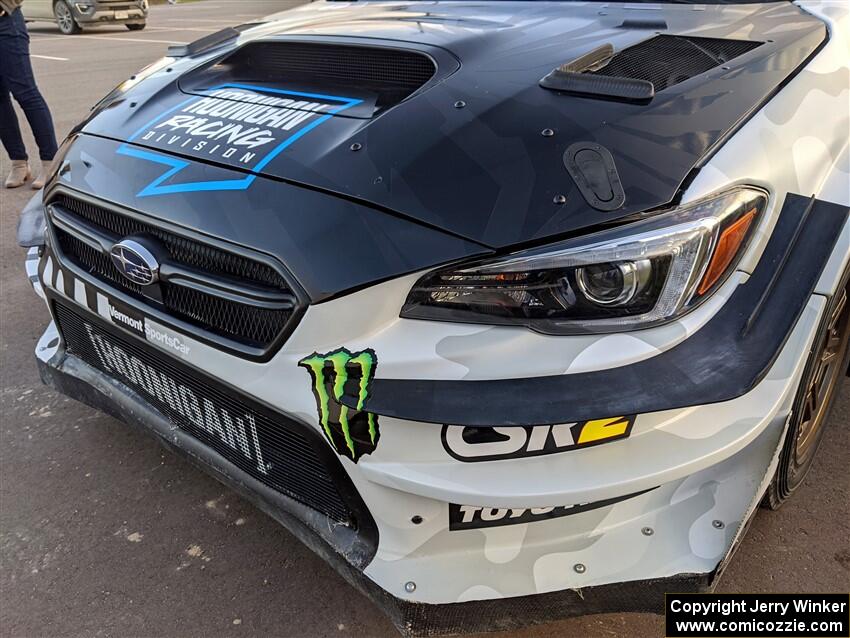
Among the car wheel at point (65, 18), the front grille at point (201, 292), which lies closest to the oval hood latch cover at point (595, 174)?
the front grille at point (201, 292)

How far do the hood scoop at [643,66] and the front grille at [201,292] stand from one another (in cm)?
82

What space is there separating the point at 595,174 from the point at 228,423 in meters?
1.04

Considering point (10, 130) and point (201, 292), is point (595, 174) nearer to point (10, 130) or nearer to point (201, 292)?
point (201, 292)

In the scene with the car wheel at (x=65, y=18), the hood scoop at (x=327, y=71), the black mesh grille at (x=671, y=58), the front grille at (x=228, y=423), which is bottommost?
the car wheel at (x=65, y=18)

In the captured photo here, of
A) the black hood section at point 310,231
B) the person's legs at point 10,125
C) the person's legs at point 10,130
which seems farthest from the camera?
the person's legs at point 10,130

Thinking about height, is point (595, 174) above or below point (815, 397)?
above

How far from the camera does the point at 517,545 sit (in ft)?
4.90

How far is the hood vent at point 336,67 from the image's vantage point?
195 cm

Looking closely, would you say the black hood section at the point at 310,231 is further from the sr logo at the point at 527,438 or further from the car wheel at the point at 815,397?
the car wheel at the point at 815,397

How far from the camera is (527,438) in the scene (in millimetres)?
1365

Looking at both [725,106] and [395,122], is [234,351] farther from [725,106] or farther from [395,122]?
[725,106]

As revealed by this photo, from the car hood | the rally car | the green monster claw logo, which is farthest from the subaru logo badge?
the green monster claw logo

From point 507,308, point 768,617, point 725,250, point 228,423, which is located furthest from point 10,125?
point 768,617

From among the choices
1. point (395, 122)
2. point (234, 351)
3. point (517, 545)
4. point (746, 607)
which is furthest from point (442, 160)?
point (746, 607)
